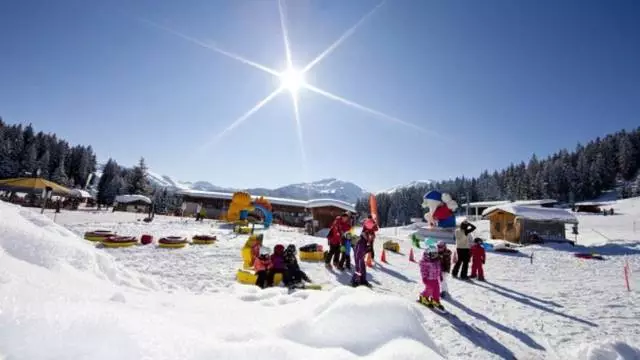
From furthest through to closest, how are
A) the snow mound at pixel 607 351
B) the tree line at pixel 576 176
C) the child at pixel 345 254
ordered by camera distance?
the tree line at pixel 576 176
the child at pixel 345 254
the snow mound at pixel 607 351

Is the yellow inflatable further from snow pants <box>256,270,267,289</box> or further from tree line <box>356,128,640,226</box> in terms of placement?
tree line <box>356,128,640,226</box>

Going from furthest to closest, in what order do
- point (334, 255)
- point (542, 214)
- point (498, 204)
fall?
point (498, 204) → point (542, 214) → point (334, 255)

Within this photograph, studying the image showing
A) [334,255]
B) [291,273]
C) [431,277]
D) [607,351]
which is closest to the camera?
[607,351]

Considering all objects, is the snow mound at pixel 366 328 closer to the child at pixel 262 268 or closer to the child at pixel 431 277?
the child at pixel 431 277

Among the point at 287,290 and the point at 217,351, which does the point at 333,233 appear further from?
the point at 217,351

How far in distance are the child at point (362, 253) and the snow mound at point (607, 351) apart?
5.13 m

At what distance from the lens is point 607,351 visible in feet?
16.3

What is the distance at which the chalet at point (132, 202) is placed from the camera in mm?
47344

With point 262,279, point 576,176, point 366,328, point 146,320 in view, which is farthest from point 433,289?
point 576,176

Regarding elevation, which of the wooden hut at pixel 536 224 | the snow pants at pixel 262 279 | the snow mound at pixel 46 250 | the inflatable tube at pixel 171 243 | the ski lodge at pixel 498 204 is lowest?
the snow pants at pixel 262 279

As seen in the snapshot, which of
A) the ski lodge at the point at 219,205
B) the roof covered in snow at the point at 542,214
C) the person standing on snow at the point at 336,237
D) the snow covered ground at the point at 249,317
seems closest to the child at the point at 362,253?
the snow covered ground at the point at 249,317

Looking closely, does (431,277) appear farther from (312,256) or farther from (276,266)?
(312,256)

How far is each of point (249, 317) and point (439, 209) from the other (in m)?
26.8

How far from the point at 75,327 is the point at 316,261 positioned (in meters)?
11.1
